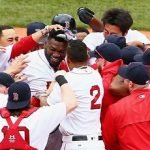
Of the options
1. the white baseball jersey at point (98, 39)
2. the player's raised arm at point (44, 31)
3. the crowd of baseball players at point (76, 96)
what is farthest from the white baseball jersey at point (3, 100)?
the white baseball jersey at point (98, 39)

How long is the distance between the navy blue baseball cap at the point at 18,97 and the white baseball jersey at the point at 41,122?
4.2 inches

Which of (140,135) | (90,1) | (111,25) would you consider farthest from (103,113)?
(90,1)

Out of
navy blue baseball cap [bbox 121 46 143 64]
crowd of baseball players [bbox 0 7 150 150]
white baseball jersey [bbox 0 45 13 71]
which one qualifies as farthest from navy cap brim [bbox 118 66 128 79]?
white baseball jersey [bbox 0 45 13 71]

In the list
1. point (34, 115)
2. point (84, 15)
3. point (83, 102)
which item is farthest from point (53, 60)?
point (84, 15)

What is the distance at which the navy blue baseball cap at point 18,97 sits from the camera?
15.6ft

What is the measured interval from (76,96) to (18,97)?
0.65 metres

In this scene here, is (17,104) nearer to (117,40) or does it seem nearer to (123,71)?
(123,71)

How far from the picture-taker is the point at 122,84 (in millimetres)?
5418

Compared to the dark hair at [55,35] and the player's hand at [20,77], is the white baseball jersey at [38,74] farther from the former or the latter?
the dark hair at [55,35]

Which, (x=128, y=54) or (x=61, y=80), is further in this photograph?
(x=128, y=54)

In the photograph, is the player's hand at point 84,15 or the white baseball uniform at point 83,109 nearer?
the white baseball uniform at point 83,109

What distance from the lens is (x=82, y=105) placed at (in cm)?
521

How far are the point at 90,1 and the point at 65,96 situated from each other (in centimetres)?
1127

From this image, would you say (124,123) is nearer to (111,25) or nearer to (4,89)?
(4,89)
